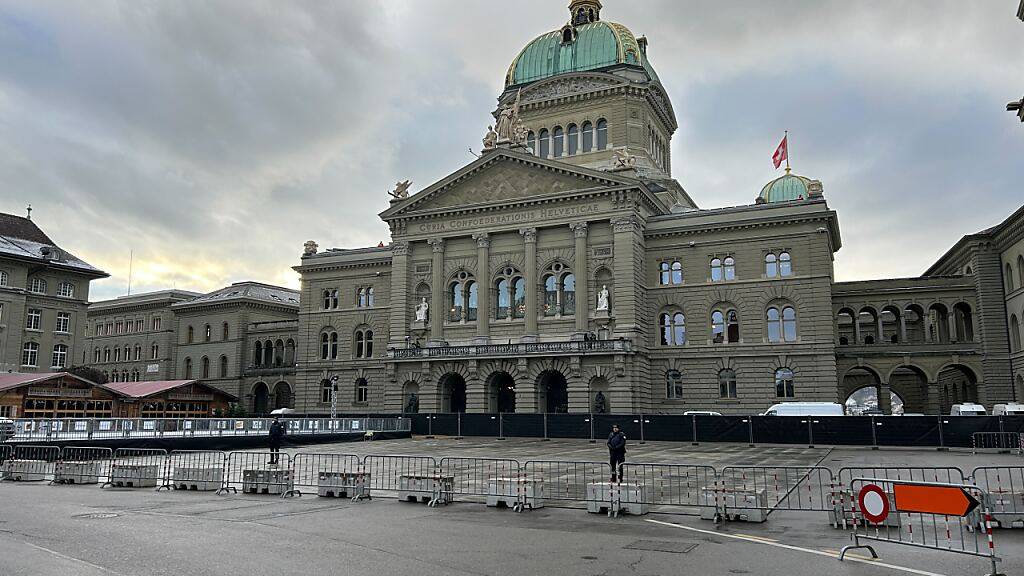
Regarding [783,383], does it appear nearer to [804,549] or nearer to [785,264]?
[785,264]

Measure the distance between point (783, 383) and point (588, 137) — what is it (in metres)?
27.6

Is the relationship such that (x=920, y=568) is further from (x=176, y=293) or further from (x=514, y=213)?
(x=176, y=293)

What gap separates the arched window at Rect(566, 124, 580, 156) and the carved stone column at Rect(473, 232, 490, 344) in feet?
45.3

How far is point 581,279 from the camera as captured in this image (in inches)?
2346

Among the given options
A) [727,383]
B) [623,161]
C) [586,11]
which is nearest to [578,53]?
[586,11]

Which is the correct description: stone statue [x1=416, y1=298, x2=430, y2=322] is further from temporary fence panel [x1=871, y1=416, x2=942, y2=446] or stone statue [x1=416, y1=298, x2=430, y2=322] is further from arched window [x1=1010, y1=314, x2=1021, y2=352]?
arched window [x1=1010, y1=314, x2=1021, y2=352]

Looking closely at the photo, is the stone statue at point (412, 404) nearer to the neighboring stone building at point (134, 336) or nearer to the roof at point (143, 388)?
the roof at point (143, 388)

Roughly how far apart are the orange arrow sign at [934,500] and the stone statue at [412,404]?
5134 cm

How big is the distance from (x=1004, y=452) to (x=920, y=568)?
95.2ft

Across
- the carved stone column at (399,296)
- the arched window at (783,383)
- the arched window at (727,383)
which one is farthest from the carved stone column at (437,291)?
the arched window at (783,383)

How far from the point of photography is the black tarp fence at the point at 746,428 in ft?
132

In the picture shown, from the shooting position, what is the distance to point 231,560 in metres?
12.9

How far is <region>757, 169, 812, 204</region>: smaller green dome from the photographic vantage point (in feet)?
259

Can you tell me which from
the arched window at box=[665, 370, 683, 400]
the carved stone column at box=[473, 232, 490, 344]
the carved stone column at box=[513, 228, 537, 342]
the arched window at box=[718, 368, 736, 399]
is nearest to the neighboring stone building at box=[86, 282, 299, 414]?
the carved stone column at box=[473, 232, 490, 344]
